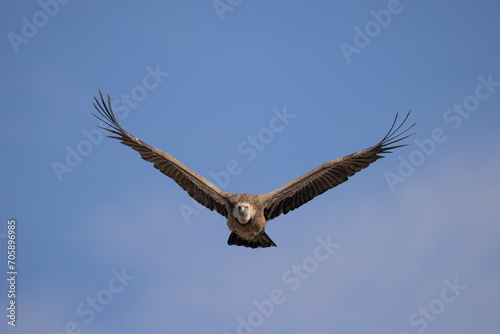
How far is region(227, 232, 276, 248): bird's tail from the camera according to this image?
61.6 feet

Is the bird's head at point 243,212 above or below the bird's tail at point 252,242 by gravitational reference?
above

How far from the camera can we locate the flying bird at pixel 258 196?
1845 cm

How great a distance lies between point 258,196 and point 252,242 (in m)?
1.02

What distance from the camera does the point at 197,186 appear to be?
765 inches

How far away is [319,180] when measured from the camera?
1891 cm

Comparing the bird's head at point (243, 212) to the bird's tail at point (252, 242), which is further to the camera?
the bird's tail at point (252, 242)

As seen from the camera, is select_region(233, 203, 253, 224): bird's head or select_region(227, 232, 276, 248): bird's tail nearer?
select_region(233, 203, 253, 224): bird's head

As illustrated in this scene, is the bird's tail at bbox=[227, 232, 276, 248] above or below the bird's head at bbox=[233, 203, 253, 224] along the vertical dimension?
below

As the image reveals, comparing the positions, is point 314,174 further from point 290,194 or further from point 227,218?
point 227,218

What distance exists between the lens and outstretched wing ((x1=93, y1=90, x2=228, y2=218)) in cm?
1912

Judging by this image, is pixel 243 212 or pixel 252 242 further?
pixel 252 242

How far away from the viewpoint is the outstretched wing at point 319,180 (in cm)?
1859

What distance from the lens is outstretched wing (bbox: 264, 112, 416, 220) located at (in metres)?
18.6

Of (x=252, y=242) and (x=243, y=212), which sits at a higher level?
(x=243, y=212)
